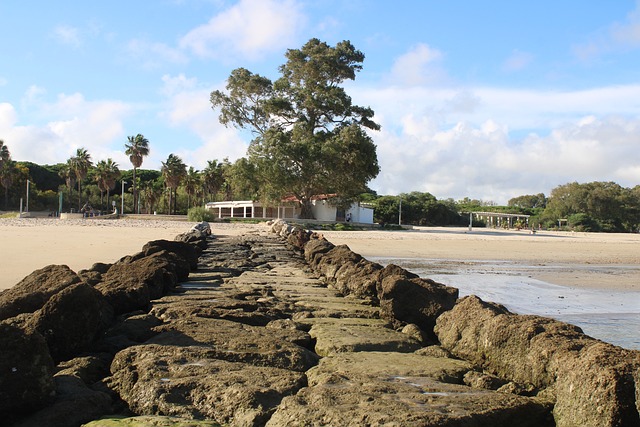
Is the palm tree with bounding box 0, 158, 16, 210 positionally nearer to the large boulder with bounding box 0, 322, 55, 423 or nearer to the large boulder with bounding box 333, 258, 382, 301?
the large boulder with bounding box 333, 258, 382, 301

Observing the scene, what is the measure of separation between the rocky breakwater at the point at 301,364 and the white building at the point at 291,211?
4689 centimetres

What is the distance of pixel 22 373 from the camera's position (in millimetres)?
3430

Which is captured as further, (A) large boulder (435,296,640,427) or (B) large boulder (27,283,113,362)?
(B) large boulder (27,283,113,362)

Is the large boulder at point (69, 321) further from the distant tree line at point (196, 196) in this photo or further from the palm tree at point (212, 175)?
the palm tree at point (212, 175)

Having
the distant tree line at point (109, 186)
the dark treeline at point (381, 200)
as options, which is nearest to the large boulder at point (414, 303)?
the distant tree line at point (109, 186)

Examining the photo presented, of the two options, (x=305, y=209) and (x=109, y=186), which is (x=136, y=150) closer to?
(x=109, y=186)

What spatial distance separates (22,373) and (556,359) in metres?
3.31

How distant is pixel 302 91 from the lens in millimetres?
51219

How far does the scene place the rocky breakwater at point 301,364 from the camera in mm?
3287

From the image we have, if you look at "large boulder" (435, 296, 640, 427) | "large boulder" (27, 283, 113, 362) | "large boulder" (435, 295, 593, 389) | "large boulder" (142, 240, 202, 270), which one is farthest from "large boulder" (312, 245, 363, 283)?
"large boulder" (27, 283, 113, 362)

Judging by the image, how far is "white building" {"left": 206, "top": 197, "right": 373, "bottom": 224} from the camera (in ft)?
194

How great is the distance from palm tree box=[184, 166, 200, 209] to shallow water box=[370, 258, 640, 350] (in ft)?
193

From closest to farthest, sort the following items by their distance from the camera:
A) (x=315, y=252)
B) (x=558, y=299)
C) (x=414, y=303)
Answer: (x=414, y=303) < (x=558, y=299) < (x=315, y=252)

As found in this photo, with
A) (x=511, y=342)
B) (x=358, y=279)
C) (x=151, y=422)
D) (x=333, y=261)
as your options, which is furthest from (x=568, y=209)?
(x=151, y=422)
